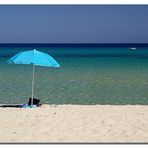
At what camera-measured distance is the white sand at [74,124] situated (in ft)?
30.8

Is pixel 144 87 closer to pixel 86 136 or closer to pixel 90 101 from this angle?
pixel 90 101

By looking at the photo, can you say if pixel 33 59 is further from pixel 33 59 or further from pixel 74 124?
pixel 74 124

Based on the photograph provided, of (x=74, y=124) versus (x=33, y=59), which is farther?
(x=33, y=59)

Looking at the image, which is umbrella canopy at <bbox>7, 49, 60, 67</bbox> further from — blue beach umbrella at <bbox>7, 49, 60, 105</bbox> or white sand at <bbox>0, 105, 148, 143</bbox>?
white sand at <bbox>0, 105, 148, 143</bbox>

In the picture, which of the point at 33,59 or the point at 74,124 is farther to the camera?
the point at 33,59

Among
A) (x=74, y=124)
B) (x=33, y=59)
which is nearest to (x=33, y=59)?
(x=33, y=59)

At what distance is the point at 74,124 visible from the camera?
10930 millimetres

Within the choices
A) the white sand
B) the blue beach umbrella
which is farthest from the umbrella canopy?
the white sand

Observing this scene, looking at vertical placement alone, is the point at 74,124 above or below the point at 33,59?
below

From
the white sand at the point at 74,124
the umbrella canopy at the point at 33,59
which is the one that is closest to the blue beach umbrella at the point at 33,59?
the umbrella canopy at the point at 33,59

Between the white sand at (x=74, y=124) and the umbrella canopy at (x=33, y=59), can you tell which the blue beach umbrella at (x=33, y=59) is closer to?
the umbrella canopy at (x=33, y=59)

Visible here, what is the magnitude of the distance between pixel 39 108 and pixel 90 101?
4.31 m
